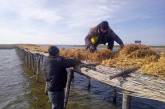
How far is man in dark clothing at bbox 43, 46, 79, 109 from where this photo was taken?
28.5ft

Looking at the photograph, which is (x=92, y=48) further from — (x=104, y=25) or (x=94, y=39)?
(x=104, y=25)

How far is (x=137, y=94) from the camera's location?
715 cm

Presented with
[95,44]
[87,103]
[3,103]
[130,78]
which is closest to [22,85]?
[3,103]

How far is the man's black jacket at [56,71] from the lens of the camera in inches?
341

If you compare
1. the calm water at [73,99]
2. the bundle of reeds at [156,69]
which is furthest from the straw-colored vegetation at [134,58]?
the calm water at [73,99]

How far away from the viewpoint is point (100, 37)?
44.5 ft

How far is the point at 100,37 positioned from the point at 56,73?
535 cm

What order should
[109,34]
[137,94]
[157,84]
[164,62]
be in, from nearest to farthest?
[157,84] → [137,94] → [164,62] → [109,34]

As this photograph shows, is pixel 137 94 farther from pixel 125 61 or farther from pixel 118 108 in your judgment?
pixel 118 108

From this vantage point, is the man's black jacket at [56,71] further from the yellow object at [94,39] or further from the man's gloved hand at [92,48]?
the yellow object at [94,39]

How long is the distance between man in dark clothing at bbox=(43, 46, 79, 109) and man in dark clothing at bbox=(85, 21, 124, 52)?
15.1 ft

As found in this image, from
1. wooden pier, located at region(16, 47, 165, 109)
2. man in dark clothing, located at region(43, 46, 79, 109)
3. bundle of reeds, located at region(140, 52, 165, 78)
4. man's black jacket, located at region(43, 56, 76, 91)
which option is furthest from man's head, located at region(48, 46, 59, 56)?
bundle of reeds, located at region(140, 52, 165, 78)

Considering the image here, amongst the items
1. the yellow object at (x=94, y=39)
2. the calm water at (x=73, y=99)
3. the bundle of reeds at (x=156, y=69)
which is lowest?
the calm water at (x=73, y=99)

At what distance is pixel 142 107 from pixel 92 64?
17.8ft
